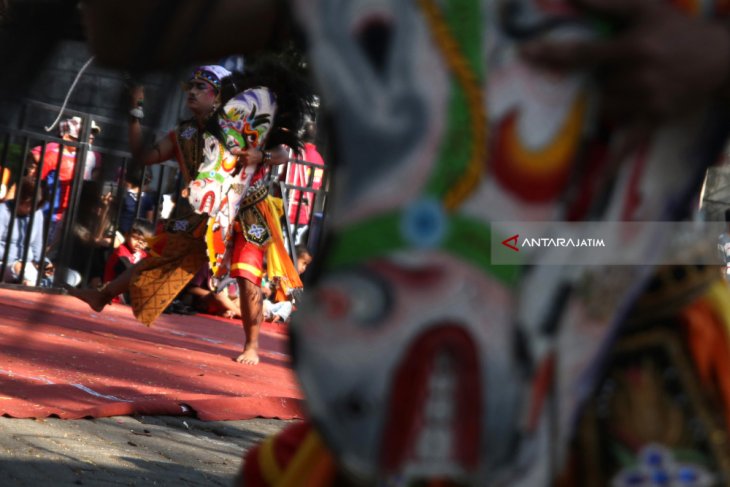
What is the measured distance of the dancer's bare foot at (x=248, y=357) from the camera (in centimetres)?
782

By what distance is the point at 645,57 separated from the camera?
1.33m

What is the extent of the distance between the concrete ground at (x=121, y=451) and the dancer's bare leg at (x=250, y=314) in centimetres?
201

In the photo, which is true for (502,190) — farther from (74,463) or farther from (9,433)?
(9,433)

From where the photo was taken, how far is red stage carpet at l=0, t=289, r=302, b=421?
512cm

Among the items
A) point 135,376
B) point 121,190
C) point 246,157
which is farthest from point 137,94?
point 246,157

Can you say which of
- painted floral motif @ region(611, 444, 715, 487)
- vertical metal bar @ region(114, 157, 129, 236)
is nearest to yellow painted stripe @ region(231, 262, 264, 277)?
vertical metal bar @ region(114, 157, 129, 236)

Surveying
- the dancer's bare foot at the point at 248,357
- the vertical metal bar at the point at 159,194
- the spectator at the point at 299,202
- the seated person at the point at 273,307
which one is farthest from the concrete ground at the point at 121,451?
the spectator at the point at 299,202

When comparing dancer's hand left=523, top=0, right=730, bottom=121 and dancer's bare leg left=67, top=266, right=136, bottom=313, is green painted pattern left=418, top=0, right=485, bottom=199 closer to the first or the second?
dancer's hand left=523, top=0, right=730, bottom=121

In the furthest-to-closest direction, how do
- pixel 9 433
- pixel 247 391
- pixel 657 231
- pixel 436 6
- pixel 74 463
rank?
1. pixel 247 391
2. pixel 9 433
3. pixel 74 463
4. pixel 657 231
5. pixel 436 6

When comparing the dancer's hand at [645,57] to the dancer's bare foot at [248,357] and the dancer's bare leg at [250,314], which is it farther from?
the dancer's bare foot at [248,357]

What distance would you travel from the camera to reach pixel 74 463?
4.12m

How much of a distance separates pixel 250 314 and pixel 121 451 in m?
3.08

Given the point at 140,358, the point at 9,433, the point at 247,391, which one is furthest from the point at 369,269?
the point at 140,358

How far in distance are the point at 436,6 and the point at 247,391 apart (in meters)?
5.44
